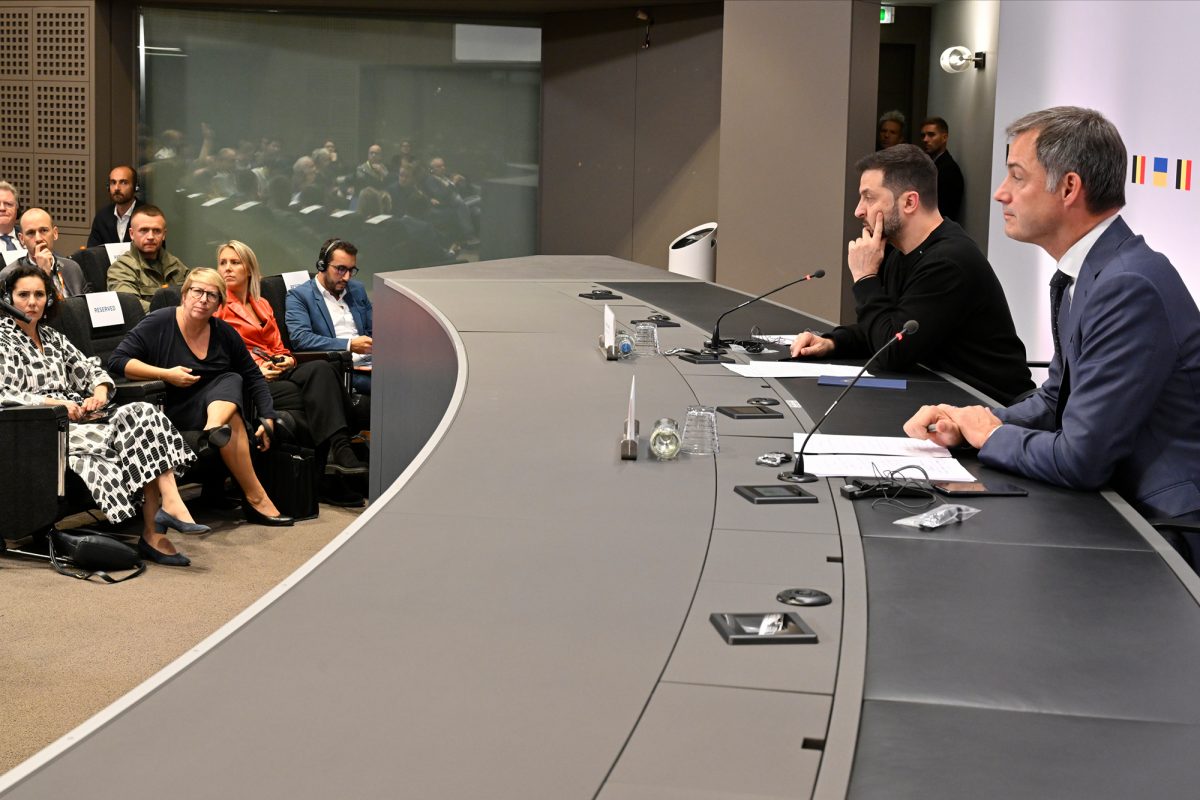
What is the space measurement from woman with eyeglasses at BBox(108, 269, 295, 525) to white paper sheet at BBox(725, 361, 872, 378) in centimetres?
240

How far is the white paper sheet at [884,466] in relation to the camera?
229 cm

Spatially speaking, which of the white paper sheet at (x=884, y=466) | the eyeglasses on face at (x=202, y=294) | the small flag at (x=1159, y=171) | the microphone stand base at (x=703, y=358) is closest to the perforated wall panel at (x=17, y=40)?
the eyeglasses on face at (x=202, y=294)

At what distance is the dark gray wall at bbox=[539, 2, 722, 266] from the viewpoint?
8805 millimetres

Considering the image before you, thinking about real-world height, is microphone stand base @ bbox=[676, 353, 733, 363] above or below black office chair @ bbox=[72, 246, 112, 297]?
below

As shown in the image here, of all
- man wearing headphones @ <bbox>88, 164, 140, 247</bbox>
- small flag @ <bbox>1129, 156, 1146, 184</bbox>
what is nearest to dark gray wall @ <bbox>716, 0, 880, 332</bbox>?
small flag @ <bbox>1129, 156, 1146, 184</bbox>

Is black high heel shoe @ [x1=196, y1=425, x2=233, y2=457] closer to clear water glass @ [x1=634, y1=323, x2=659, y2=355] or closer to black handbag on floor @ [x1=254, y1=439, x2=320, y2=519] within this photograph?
black handbag on floor @ [x1=254, y1=439, x2=320, y2=519]

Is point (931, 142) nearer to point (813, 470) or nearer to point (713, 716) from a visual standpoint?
point (813, 470)

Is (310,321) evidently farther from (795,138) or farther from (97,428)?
(795,138)

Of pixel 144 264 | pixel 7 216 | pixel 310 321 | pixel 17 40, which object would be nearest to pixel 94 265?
pixel 144 264

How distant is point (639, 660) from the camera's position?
1432 millimetres

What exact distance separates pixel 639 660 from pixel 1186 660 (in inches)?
25.0

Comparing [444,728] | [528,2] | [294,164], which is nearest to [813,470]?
[444,728]

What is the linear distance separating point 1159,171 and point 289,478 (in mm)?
3773

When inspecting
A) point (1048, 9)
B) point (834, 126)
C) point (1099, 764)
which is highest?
point (1048, 9)
